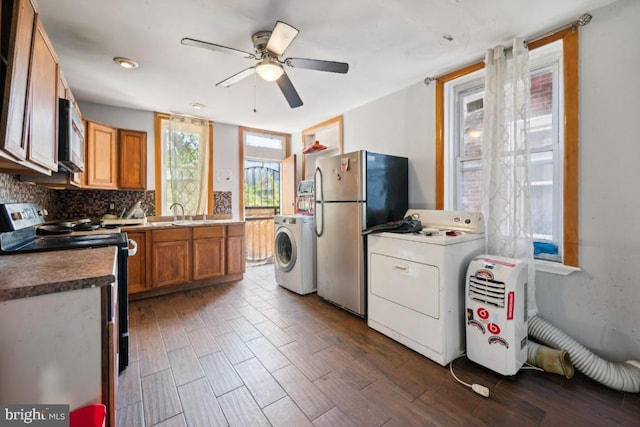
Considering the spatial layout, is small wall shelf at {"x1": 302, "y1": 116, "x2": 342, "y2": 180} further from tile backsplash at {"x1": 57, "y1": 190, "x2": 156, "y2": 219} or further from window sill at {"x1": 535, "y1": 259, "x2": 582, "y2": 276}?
window sill at {"x1": 535, "y1": 259, "x2": 582, "y2": 276}

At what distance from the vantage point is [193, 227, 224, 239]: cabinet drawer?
11.6 ft

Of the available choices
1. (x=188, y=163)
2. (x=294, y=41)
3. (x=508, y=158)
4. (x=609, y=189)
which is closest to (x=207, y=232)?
(x=188, y=163)

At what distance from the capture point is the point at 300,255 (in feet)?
10.8

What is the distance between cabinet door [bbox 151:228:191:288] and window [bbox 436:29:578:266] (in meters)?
3.15

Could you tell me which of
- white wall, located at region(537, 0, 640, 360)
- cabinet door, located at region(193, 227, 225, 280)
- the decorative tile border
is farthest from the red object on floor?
the decorative tile border

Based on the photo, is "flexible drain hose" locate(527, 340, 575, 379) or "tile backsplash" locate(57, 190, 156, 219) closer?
"flexible drain hose" locate(527, 340, 575, 379)

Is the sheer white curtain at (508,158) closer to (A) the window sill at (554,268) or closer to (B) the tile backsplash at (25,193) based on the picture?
(A) the window sill at (554,268)

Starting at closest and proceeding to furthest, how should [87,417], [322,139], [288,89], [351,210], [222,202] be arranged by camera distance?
[87,417]
[288,89]
[351,210]
[222,202]
[322,139]

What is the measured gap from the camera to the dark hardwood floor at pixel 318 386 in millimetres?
1434

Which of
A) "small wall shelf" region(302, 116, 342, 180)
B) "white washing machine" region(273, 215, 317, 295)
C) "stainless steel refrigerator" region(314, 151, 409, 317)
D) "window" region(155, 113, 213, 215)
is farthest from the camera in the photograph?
"small wall shelf" region(302, 116, 342, 180)

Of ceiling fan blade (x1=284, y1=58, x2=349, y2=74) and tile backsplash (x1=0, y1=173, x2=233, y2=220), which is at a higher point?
ceiling fan blade (x1=284, y1=58, x2=349, y2=74)

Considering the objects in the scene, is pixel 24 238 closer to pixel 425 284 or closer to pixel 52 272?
pixel 52 272

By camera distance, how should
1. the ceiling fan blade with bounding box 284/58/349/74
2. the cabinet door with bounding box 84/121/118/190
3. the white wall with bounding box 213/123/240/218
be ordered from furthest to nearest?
1. the white wall with bounding box 213/123/240/218
2. the cabinet door with bounding box 84/121/118/190
3. the ceiling fan blade with bounding box 284/58/349/74

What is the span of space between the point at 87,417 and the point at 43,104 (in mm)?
1609
